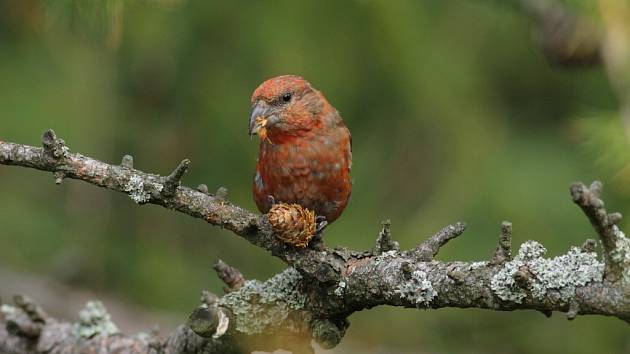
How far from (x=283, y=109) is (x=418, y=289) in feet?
4.30

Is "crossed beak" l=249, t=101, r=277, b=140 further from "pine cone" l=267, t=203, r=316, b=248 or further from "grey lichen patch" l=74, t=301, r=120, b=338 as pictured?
"grey lichen patch" l=74, t=301, r=120, b=338

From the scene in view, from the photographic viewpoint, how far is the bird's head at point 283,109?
3.56 meters

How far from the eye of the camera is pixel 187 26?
16.2 feet

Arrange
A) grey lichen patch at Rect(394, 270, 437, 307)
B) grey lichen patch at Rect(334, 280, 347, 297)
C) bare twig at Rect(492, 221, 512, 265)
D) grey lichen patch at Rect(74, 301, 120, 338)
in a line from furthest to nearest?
grey lichen patch at Rect(74, 301, 120, 338), grey lichen patch at Rect(334, 280, 347, 297), grey lichen patch at Rect(394, 270, 437, 307), bare twig at Rect(492, 221, 512, 265)

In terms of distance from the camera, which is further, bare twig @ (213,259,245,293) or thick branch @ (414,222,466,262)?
bare twig @ (213,259,245,293)

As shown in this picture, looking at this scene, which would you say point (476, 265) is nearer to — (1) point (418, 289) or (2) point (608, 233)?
(1) point (418, 289)

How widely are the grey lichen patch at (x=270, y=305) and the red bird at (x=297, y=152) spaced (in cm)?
53

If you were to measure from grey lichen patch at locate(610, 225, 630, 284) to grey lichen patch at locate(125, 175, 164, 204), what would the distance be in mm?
1277

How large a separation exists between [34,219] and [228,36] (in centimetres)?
147

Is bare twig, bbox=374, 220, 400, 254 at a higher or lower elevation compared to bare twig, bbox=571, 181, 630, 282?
higher

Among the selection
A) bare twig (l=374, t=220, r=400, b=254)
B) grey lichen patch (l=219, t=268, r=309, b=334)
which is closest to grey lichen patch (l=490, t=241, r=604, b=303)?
bare twig (l=374, t=220, r=400, b=254)

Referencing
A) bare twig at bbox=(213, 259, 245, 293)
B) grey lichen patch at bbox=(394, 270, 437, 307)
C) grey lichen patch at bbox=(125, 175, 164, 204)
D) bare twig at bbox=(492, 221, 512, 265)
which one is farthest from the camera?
bare twig at bbox=(213, 259, 245, 293)

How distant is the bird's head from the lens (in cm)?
356

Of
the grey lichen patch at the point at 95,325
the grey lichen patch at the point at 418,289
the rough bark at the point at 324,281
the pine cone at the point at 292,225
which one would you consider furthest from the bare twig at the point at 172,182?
the grey lichen patch at the point at 95,325
